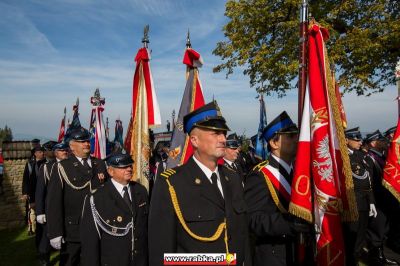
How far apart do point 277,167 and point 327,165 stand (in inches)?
21.8

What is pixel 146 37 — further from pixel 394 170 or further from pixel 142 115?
pixel 394 170

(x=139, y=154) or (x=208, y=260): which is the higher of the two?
(x=139, y=154)

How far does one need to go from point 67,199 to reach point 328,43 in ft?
41.9

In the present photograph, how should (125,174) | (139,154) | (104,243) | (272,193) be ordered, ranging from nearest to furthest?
(272,193) → (104,243) → (125,174) → (139,154)

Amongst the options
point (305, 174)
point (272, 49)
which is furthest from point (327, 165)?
point (272, 49)

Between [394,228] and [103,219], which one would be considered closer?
[103,219]

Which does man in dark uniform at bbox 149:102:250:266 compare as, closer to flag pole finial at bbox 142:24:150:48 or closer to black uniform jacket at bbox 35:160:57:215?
flag pole finial at bbox 142:24:150:48

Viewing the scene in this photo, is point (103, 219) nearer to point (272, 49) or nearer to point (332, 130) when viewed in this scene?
point (332, 130)

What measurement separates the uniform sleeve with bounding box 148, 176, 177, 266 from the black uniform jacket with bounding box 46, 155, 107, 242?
2.95 meters

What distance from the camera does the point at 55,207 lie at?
512cm

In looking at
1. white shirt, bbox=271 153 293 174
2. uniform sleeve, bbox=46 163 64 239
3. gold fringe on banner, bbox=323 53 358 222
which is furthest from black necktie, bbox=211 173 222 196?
uniform sleeve, bbox=46 163 64 239

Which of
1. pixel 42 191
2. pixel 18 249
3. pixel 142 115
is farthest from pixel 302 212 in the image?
pixel 18 249

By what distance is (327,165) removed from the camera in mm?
2971

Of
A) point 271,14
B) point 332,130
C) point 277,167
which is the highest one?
point 271,14
